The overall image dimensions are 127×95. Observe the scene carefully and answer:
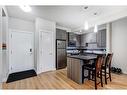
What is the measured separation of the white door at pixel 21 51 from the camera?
13.4 ft

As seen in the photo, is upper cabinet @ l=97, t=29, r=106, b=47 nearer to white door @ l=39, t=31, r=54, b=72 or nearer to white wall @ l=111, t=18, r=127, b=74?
white wall @ l=111, t=18, r=127, b=74

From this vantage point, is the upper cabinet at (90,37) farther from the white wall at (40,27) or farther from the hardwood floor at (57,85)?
the hardwood floor at (57,85)

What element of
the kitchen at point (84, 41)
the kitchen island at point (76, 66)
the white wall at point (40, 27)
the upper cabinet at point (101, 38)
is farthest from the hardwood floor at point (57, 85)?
the upper cabinet at point (101, 38)

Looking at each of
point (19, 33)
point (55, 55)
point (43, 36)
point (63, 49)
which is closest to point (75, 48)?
point (63, 49)

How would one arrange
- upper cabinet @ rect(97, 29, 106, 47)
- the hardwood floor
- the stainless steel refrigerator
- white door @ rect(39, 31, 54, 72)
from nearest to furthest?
the hardwood floor → white door @ rect(39, 31, 54, 72) → the stainless steel refrigerator → upper cabinet @ rect(97, 29, 106, 47)

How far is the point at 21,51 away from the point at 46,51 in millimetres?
1220

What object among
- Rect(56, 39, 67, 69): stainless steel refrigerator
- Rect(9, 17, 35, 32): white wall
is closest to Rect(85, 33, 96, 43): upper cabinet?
Rect(56, 39, 67, 69): stainless steel refrigerator

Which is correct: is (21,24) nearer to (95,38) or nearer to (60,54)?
(60,54)

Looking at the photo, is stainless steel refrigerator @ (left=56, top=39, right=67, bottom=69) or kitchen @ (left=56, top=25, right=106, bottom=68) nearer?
stainless steel refrigerator @ (left=56, top=39, right=67, bottom=69)

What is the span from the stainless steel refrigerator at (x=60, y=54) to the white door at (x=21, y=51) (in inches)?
52.9

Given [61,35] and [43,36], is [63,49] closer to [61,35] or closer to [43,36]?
[61,35]

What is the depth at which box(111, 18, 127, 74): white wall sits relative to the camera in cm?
388

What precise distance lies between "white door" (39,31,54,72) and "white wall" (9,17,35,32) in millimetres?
828

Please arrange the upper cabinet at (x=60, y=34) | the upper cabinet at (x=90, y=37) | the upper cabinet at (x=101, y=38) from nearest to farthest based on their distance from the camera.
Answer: the upper cabinet at (x=60, y=34) < the upper cabinet at (x=101, y=38) < the upper cabinet at (x=90, y=37)
